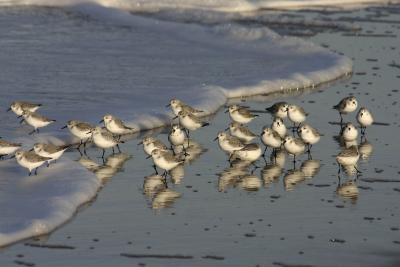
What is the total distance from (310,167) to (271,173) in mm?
670

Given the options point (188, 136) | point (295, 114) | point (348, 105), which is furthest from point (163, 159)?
point (348, 105)

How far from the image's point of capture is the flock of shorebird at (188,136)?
58.3 ft

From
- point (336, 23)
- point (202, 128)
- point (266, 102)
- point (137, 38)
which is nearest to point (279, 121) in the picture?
point (202, 128)

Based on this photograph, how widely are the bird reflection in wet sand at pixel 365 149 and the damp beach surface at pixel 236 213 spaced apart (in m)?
0.03

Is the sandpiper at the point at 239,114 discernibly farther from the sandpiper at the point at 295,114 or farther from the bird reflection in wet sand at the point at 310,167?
the bird reflection in wet sand at the point at 310,167

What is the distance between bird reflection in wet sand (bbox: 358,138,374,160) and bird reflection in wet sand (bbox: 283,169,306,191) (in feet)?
4.88

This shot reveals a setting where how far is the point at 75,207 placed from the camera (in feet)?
51.8

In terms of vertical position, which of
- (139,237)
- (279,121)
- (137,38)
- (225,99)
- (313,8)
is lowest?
(139,237)

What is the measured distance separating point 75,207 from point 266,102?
355 inches

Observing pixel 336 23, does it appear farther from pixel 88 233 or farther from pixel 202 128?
pixel 88 233

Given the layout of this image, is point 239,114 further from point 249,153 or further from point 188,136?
point 249,153

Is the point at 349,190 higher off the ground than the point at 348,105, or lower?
lower

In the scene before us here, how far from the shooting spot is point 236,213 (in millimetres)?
15688

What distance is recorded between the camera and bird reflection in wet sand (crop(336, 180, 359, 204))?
16.7 metres
